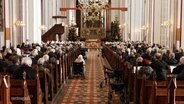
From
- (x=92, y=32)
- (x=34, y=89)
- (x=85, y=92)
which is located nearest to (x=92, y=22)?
(x=92, y=32)

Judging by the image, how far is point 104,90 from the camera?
12.4m

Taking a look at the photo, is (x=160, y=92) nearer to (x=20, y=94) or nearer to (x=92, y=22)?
(x=20, y=94)

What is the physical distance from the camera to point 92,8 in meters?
41.8

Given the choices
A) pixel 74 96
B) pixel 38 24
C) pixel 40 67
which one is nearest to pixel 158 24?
pixel 38 24

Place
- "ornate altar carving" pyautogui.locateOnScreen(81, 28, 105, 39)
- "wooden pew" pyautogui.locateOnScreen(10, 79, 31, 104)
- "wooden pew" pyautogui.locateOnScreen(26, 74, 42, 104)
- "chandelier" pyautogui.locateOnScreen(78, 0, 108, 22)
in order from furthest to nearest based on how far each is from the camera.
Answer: "ornate altar carving" pyautogui.locateOnScreen(81, 28, 105, 39)
"chandelier" pyautogui.locateOnScreen(78, 0, 108, 22)
"wooden pew" pyautogui.locateOnScreen(26, 74, 42, 104)
"wooden pew" pyautogui.locateOnScreen(10, 79, 31, 104)

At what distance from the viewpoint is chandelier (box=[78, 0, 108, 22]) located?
4122cm

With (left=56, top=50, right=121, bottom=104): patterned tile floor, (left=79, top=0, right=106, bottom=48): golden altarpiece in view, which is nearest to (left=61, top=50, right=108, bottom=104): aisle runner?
(left=56, top=50, right=121, bottom=104): patterned tile floor

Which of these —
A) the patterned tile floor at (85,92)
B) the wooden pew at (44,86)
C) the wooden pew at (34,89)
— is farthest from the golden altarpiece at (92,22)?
the wooden pew at (34,89)

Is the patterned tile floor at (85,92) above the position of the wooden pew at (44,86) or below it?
below

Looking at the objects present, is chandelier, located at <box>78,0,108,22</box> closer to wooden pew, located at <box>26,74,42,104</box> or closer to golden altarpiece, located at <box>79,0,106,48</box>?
golden altarpiece, located at <box>79,0,106,48</box>

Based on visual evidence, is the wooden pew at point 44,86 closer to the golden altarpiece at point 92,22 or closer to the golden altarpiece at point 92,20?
the golden altarpiece at point 92,22

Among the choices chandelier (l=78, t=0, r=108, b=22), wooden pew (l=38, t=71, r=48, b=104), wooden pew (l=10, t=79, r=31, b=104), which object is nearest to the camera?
wooden pew (l=10, t=79, r=31, b=104)

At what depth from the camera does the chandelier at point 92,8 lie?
41.2 m

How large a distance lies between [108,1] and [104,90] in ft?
111
